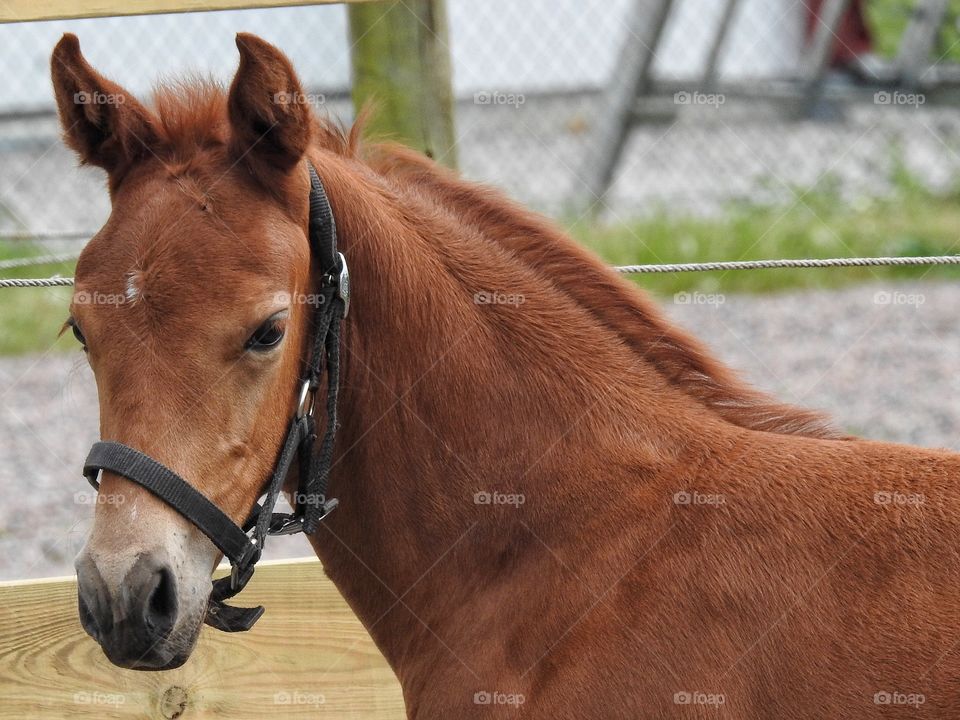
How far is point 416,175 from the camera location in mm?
2609

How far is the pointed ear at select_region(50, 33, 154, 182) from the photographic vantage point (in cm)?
223

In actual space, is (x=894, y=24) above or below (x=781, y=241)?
above

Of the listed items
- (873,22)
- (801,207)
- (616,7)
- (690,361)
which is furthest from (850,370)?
(873,22)

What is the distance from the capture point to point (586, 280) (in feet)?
8.29

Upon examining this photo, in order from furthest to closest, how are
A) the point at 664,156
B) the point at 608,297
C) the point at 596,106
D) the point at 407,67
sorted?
the point at 664,156
the point at 596,106
the point at 407,67
the point at 608,297

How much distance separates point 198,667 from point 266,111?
1.68 meters

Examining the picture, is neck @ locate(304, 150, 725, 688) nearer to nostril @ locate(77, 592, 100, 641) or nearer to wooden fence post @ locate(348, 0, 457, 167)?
nostril @ locate(77, 592, 100, 641)

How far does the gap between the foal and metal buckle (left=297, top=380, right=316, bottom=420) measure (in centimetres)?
3

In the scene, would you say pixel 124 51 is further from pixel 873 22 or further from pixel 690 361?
pixel 873 22

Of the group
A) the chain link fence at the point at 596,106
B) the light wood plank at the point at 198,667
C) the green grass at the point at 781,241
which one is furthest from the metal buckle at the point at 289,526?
the green grass at the point at 781,241

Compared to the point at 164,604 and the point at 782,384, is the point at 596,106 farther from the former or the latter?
the point at 164,604

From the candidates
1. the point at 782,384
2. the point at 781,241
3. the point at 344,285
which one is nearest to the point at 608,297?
the point at 344,285

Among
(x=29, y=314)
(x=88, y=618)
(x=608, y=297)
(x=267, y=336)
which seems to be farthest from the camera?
(x=29, y=314)

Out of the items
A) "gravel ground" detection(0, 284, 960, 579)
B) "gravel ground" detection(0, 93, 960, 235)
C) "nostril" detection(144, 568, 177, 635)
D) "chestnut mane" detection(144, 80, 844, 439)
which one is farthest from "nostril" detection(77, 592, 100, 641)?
"gravel ground" detection(0, 93, 960, 235)
